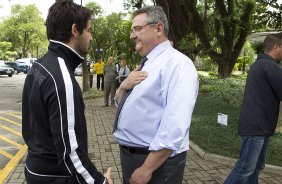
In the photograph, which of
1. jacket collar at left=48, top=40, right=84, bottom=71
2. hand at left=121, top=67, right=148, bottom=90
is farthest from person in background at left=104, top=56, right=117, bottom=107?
jacket collar at left=48, top=40, right=84, bottom=71

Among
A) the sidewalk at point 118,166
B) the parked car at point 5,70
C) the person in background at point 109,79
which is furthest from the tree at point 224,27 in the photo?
the parked car at point 5,70

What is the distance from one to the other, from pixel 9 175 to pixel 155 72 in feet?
13.4

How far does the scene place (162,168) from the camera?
8.18 ft

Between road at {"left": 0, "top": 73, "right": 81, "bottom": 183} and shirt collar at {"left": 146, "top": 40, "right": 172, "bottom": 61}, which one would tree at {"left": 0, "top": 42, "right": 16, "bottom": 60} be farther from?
shirt collar at {"left": 146, "top": 40, "right": 172, "bottom": 61}

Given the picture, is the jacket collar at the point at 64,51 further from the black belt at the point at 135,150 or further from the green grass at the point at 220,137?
the green grass at the point at 220,137

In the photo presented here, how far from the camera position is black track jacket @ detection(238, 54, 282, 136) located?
Result: 3.84 m

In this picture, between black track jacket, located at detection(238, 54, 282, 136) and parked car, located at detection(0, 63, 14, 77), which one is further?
parked car, located at detection(0, 63, 14, 77)

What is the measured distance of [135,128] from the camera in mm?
2527

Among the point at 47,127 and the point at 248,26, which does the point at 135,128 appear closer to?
the point at 47,127

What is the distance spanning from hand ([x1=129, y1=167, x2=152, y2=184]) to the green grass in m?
4.05

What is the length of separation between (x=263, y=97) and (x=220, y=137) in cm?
369

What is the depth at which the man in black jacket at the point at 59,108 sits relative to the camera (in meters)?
2.03

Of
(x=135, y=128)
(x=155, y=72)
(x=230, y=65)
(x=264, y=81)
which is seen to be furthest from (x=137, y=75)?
(x=230, y=65)

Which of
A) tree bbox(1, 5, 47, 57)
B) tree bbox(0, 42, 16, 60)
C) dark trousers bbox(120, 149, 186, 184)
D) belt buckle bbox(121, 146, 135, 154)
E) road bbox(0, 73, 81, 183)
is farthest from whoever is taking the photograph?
tree bbox(1, 5, 47, 57)
